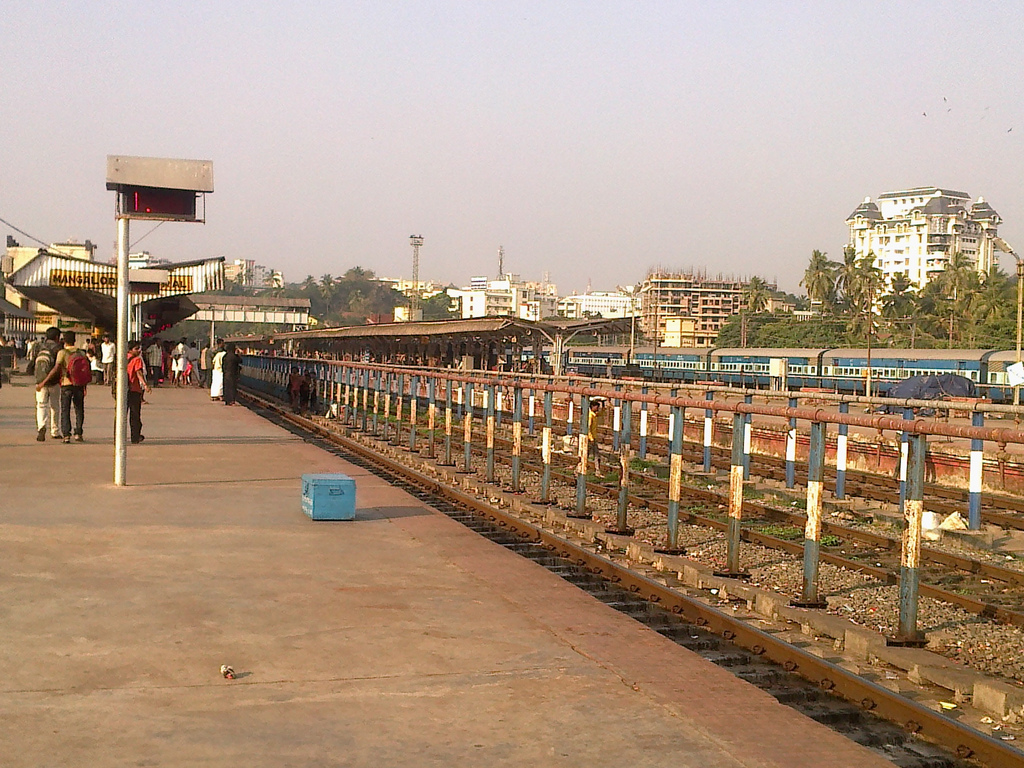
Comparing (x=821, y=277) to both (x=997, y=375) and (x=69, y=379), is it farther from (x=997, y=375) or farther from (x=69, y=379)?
(x=69, y=379)

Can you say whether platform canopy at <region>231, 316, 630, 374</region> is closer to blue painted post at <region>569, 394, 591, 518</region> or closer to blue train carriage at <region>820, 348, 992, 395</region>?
blue train carriage at <region>820, 348, 992, 395</region>

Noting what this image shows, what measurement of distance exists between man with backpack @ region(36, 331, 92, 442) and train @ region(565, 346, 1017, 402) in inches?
1040

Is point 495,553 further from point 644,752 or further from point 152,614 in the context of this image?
point 644,752

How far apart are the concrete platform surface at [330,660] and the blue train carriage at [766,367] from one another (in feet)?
149

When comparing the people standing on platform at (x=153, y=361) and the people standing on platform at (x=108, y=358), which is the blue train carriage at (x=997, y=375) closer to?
the people standing on platform at (x=153, y=361)

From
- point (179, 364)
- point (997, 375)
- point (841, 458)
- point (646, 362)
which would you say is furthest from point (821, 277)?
point (841, 458)

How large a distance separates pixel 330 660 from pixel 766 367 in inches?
2189

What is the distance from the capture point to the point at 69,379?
17.4m

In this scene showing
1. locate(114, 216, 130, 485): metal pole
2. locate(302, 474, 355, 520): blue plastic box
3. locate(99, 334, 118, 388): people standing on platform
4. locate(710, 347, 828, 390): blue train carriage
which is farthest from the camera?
locate(710, 347, 828, 390): blue train carriage

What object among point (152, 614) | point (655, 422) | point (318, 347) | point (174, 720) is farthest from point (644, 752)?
point (318, 347)

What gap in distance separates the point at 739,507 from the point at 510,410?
79.0ft

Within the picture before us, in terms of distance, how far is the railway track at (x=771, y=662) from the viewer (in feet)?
16.6

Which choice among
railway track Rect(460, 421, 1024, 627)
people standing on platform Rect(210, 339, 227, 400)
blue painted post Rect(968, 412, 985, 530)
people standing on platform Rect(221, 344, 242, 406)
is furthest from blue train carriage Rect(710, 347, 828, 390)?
railway track Rect(460, 421, 1024, 627)

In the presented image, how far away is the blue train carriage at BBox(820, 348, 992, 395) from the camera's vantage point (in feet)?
160
